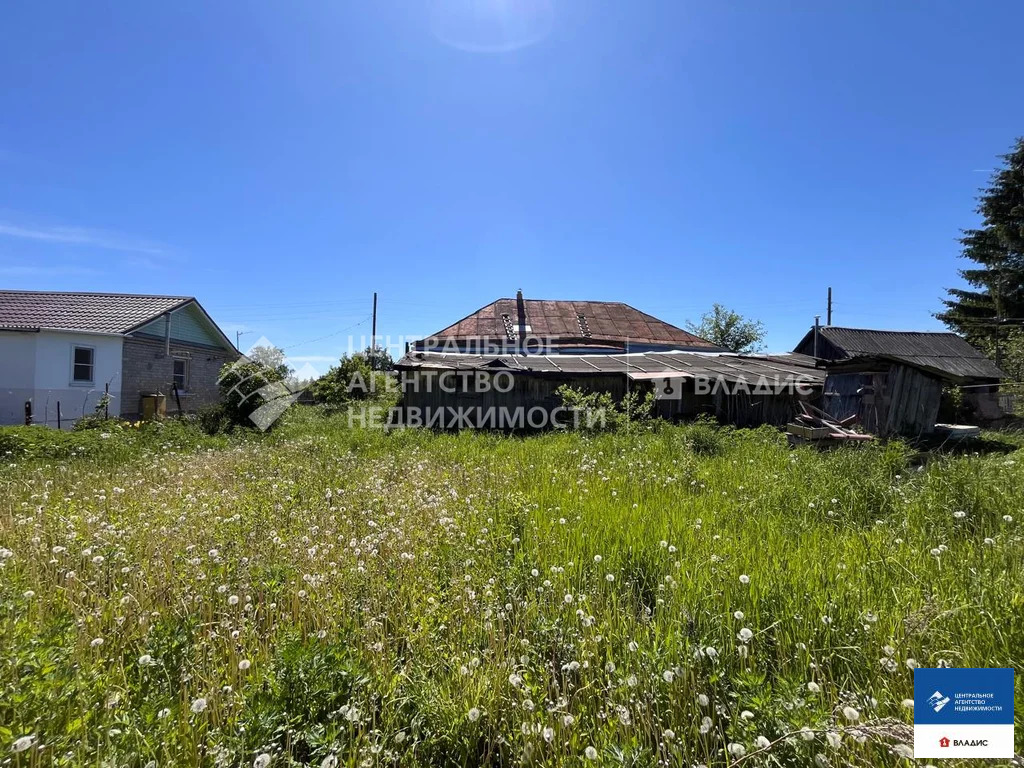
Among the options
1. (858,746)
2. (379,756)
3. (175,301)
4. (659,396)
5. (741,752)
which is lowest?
(379,756)

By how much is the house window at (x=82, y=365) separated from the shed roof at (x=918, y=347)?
113ft

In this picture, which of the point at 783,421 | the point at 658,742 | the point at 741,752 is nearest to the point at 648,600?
the point at 658,742

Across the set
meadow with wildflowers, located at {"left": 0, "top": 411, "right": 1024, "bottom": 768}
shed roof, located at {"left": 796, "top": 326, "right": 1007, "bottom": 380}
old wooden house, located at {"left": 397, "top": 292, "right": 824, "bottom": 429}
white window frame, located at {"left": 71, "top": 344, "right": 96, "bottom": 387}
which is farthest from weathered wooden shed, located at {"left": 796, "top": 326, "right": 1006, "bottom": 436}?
white window frame, located at {"left": 71, "top": 344, "right": 96, "bottom": 387}

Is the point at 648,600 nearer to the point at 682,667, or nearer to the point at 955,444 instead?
the point at 682,667

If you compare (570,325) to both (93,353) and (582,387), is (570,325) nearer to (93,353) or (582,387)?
(582,387)

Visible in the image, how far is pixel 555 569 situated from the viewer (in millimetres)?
2936

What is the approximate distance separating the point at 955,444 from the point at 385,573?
13.4 metres

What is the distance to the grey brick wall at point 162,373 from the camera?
648 inches

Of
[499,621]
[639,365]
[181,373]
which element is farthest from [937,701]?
[181,373]

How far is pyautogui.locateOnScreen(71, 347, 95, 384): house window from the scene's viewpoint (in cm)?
1536

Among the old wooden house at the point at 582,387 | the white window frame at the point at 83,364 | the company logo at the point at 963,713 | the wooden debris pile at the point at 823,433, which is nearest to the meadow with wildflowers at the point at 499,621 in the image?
the company logo at the point at 963,713

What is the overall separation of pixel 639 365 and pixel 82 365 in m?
20.1

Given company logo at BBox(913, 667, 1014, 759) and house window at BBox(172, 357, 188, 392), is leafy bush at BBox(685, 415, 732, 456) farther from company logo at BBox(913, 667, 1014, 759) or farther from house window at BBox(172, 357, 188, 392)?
house window at BBox(172, 357, 188, 392)

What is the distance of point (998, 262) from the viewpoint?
2702 cm
